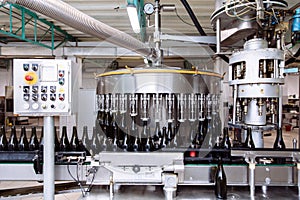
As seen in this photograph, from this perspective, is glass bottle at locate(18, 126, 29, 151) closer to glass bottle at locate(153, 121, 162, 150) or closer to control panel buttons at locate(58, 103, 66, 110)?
control panel buttons at locate(58, 103, 66, 110)

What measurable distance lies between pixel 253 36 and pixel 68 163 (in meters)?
1.42

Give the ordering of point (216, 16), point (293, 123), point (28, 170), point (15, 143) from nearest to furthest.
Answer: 1. point (216, 16)
2. point (28, 170)
3. point (15, 143)
4. point (293, 123)

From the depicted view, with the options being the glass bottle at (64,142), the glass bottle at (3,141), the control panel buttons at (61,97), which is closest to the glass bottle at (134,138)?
the control panel buttons at (61,97)

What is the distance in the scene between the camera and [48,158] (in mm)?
1544

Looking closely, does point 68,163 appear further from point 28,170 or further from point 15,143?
point 15,143

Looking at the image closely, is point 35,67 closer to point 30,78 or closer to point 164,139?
point 30,78

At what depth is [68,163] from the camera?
5.45ft

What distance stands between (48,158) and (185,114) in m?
0.91

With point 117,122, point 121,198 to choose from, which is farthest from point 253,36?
→ point 121,198

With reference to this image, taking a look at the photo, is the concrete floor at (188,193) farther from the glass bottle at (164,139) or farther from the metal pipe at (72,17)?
the metal pipe at (72,17)

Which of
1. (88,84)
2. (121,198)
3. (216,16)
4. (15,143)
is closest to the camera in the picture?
(216,16)

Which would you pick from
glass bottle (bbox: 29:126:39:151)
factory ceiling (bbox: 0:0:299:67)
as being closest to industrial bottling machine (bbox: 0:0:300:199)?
glass bottle (bbox: 29:126:39:151)

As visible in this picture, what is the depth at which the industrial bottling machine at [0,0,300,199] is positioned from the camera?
1317 millimetres

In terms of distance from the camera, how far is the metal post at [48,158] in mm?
1549
